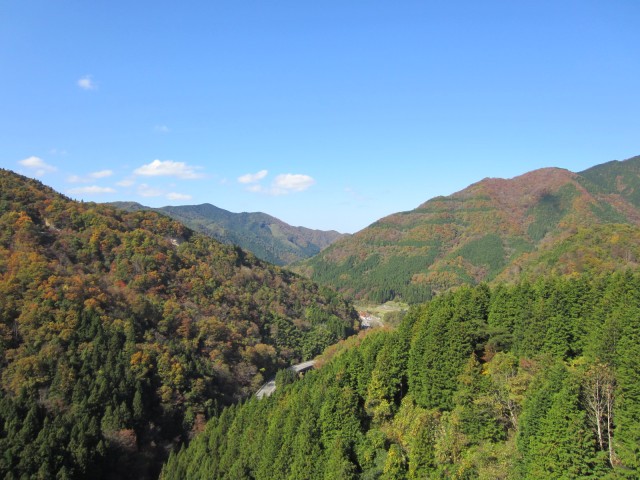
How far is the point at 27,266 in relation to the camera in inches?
2731

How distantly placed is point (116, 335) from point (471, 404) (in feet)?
179

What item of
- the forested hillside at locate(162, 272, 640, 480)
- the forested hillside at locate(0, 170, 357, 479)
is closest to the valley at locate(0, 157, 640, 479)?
the forested hillside at locate(162, 272, 640, 480)

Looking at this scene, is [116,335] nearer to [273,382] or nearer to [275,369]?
[273,382]

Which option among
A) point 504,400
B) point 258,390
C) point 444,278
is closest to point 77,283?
point 258,390

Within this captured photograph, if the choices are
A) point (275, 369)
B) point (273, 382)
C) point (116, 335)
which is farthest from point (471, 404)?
point (275, 369)

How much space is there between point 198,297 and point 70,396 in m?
37.9

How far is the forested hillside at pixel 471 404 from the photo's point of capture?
84.8ft

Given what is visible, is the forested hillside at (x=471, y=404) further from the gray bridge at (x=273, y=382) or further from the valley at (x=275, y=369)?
the gray bridge at (x=273, y=382)

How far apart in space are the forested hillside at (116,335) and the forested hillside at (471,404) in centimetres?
1241

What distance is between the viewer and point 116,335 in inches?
2633

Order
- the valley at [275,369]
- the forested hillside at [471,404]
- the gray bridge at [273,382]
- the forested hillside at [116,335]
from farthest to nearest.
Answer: the gray bridge at [273,382]
the forested hillside at [116,335]
the valley at [275,369]
the forested hillside at [471,404]

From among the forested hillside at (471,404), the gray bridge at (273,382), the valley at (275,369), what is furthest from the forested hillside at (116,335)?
the forested hillside at (471,404)

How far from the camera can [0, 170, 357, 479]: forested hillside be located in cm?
5347

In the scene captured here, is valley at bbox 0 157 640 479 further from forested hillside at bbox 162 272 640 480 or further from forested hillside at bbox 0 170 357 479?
forested hillside at bbox 0 170 357 479
